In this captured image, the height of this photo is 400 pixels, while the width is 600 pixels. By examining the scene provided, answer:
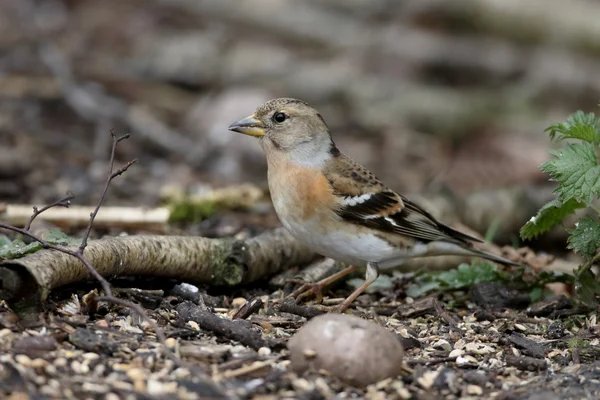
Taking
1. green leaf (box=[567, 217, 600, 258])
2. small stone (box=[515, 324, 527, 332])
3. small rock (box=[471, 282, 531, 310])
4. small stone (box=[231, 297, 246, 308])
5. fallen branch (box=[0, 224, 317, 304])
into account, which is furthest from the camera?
small rock (box=[471, 282, 531, 310])

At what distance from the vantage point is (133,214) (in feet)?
18.7

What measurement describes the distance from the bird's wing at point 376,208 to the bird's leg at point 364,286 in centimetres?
23

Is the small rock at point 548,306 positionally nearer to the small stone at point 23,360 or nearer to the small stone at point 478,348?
the small stone at point 478,348

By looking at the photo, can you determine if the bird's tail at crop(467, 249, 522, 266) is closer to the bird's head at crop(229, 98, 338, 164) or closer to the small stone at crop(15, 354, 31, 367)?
the bird's head at crop(229, 98, 338, 164)

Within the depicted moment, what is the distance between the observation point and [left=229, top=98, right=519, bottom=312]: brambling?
15.5 feet

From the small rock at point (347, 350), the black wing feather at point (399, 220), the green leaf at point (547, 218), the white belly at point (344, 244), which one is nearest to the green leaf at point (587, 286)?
the green leaf at point (547, 218)

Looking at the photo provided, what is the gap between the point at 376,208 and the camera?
4.95 m

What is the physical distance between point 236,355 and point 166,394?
0.47 m

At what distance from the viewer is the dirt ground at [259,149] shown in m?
3.37

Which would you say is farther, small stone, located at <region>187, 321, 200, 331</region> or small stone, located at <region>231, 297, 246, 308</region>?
small stone, located at <region>231, 297, 246, 308</region>

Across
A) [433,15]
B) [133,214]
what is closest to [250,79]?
[433,15]

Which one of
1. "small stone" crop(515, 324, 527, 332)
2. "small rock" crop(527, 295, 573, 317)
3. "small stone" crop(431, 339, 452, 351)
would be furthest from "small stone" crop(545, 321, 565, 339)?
"small stone" crop(431, 339, 452, 351)

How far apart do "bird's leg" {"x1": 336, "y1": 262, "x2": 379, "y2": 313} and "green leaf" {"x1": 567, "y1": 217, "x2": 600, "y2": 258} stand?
1186 mm

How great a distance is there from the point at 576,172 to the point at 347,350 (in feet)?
5.27
